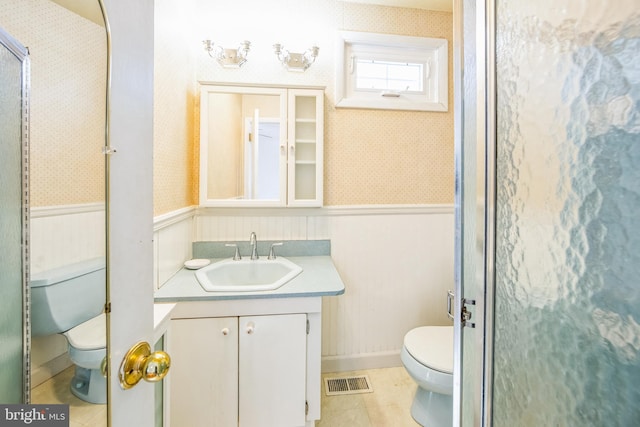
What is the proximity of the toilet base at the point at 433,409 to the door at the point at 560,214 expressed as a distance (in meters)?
0.99

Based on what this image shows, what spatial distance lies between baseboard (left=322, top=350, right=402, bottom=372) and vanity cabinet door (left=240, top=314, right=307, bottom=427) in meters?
0.60

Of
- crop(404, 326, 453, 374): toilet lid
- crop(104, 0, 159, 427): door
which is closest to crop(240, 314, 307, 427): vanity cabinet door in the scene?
crop(404, 326, 453, 374): toilet lid

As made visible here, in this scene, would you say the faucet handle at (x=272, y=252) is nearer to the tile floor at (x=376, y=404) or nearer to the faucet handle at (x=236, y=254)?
the faucet handle at (x=236, y=254)

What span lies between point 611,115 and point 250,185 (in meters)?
1.61

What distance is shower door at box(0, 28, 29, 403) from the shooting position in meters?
0.32

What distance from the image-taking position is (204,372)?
1246mm

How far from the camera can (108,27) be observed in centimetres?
44

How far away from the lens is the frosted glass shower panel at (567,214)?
32 cm

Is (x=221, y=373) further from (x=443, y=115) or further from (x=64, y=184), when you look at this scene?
(x=443, y=115)

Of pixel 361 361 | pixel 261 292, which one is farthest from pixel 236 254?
pixel 361 361

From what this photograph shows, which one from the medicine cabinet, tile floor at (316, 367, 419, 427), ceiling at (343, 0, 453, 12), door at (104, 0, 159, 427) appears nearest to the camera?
door at (104, 0, 159, 427)

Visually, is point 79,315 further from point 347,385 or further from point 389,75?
point 389,75

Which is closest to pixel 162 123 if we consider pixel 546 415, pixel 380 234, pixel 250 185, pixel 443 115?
pixel 250 185

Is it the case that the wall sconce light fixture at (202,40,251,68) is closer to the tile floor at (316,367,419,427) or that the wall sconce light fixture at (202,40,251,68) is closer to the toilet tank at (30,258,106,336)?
the toilet tank at (30,258,106,336)
